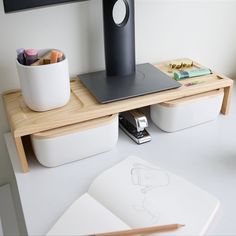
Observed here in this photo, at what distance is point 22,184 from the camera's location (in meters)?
0.57

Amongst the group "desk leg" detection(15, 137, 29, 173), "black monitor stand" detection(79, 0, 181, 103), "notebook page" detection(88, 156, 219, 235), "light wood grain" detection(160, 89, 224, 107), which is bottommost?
"notebook page" detection(88, 156, 219, 235)

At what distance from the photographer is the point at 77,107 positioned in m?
0.62

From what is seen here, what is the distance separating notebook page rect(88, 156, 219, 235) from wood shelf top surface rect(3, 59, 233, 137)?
126 mm

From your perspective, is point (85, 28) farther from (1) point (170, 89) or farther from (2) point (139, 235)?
(2) point (139, 235)

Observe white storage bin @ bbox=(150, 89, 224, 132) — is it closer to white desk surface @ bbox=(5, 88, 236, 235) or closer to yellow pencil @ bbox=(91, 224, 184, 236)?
white desk surface @ bbox=(5, 88, 236, 235)

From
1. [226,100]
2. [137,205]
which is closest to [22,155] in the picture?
[137,205]

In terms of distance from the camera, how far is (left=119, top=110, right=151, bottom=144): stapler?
0.68 m

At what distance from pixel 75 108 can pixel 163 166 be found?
0.22 meters

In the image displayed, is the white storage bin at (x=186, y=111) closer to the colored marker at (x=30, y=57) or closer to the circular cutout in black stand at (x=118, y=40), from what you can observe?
the circular cutout in black stand at (x=118, y=40)

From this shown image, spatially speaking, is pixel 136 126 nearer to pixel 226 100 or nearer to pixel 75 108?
pixel 75 108

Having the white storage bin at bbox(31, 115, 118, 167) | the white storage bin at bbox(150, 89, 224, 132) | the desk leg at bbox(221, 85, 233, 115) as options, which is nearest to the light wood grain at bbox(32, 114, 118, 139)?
the white storage bin at bbox(31, 115, 118, 167)

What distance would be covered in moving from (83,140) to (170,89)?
24cm

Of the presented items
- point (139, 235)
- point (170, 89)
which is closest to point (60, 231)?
point (139, 235)

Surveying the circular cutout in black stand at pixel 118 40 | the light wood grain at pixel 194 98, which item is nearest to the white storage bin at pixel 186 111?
the light wood grain at pixel 194 98
